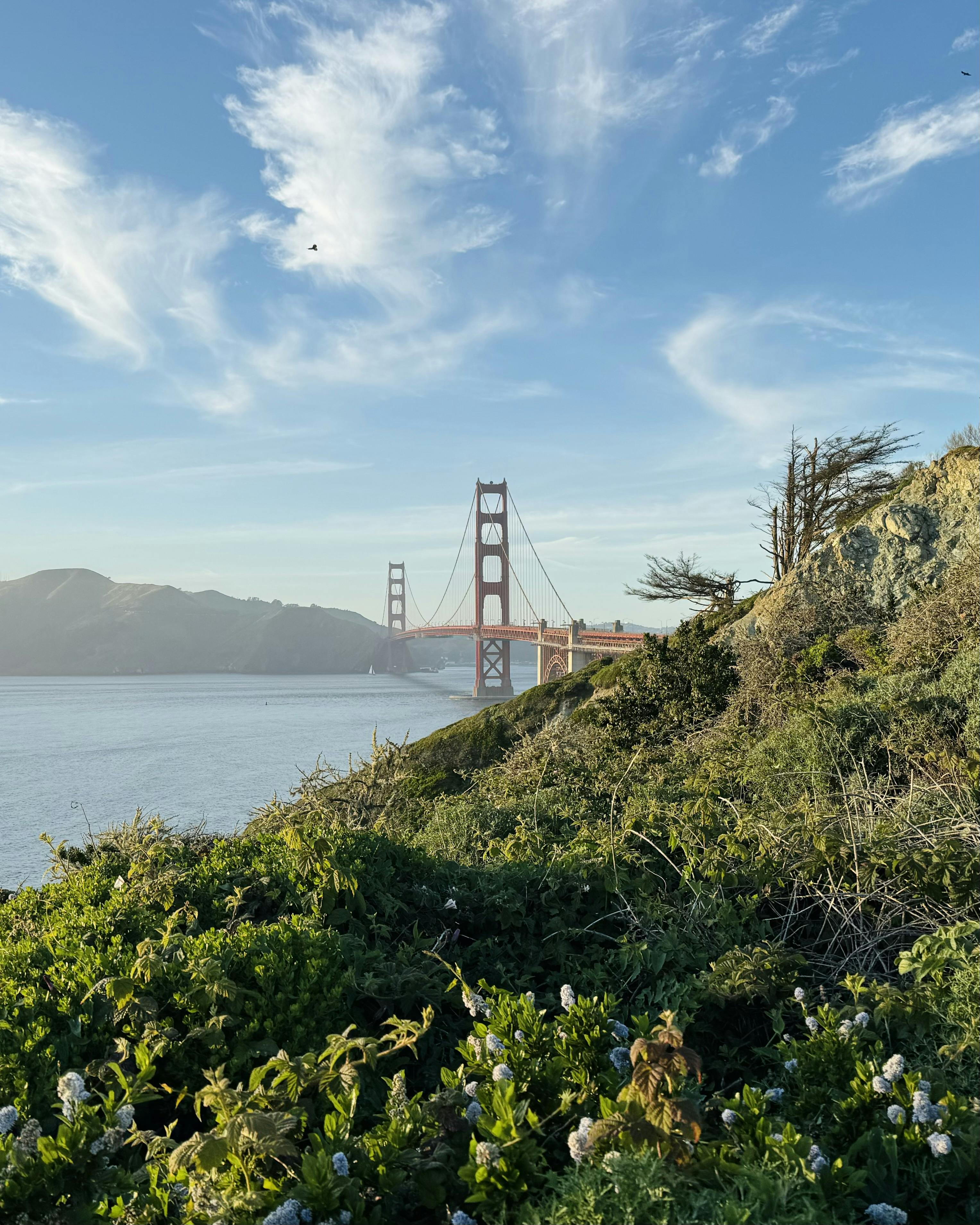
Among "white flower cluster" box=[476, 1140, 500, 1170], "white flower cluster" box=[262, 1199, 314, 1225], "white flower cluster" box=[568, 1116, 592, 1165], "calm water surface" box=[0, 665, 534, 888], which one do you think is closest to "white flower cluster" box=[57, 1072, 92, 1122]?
"white flower cluster" box=[262, 1199, 314, 1225]

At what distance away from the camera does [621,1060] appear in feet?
7.25

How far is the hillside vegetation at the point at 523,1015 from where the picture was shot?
1814mm

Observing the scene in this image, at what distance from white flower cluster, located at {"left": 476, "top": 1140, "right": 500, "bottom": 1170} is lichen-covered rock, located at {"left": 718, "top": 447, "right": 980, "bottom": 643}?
32.2 feet

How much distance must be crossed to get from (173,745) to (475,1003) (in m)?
31.9

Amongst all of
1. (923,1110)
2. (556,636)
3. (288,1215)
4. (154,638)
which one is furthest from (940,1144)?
(154,638)

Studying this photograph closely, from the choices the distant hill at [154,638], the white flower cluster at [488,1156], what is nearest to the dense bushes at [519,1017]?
the white flower cluster at [488,1156]

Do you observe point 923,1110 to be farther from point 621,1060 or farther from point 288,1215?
point 288,1215

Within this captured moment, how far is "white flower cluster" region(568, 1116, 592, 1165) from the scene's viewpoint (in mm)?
1765

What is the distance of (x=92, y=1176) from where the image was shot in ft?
6.48

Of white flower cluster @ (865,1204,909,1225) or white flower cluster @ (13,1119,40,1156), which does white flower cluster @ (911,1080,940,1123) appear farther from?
white flower cluster @ (13,1119,40,1156)

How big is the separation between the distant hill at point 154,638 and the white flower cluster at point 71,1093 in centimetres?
9266

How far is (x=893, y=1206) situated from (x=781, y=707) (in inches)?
260

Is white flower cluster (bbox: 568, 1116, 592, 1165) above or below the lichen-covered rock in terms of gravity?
below

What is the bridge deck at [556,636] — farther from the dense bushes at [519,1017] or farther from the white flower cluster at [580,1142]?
the white flower cluster at [580,1142]
